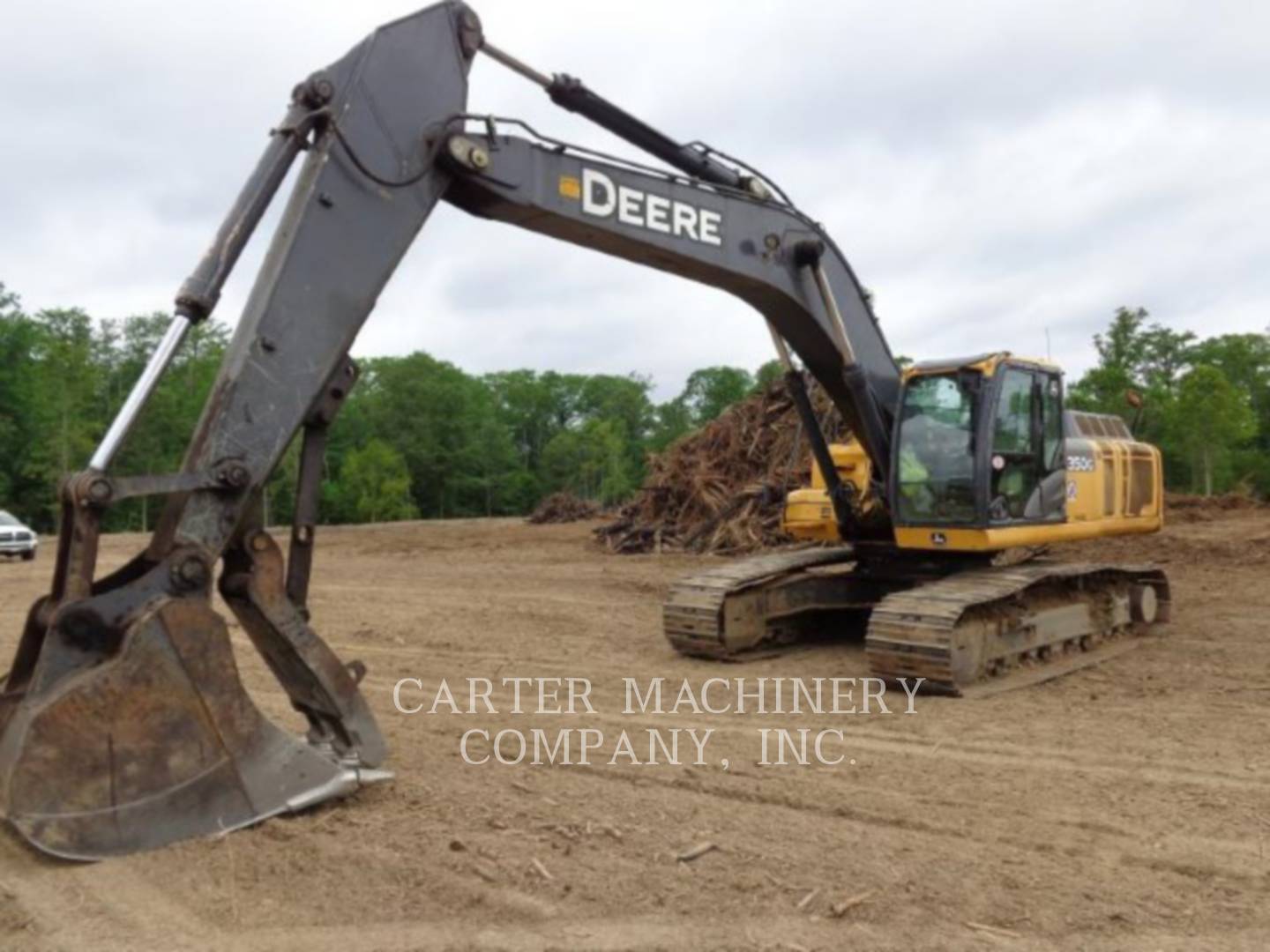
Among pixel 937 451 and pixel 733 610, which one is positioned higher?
pixel 937 451

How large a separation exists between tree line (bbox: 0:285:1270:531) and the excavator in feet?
91.9

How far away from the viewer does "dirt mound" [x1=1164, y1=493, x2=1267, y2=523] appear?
19094mm

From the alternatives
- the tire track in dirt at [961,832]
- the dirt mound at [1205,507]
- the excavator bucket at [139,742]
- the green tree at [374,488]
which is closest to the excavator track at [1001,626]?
the tire track in dirt at [961,832]

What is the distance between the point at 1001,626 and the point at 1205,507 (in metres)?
14.8

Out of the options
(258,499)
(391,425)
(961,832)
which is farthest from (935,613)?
(391,425)

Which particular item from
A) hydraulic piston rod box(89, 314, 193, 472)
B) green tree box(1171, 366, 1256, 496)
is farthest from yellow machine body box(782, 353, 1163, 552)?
green tree box(1171, 366, 1256, 496)

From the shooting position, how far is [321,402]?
4.97 meters

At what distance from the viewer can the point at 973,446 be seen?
7828mm

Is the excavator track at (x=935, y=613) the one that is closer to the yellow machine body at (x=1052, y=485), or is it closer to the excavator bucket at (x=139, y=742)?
the yellow machine body at (x=1052, y=485)

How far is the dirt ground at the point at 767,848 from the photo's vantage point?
11.5 ft

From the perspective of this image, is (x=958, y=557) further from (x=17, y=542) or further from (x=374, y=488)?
(x=374, y=488)

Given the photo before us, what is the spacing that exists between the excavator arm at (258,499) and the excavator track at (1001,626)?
121 inches

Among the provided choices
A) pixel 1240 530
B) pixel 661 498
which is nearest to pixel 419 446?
pixel 661 498

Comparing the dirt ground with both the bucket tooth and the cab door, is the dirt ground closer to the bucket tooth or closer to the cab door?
the bucket tooth
